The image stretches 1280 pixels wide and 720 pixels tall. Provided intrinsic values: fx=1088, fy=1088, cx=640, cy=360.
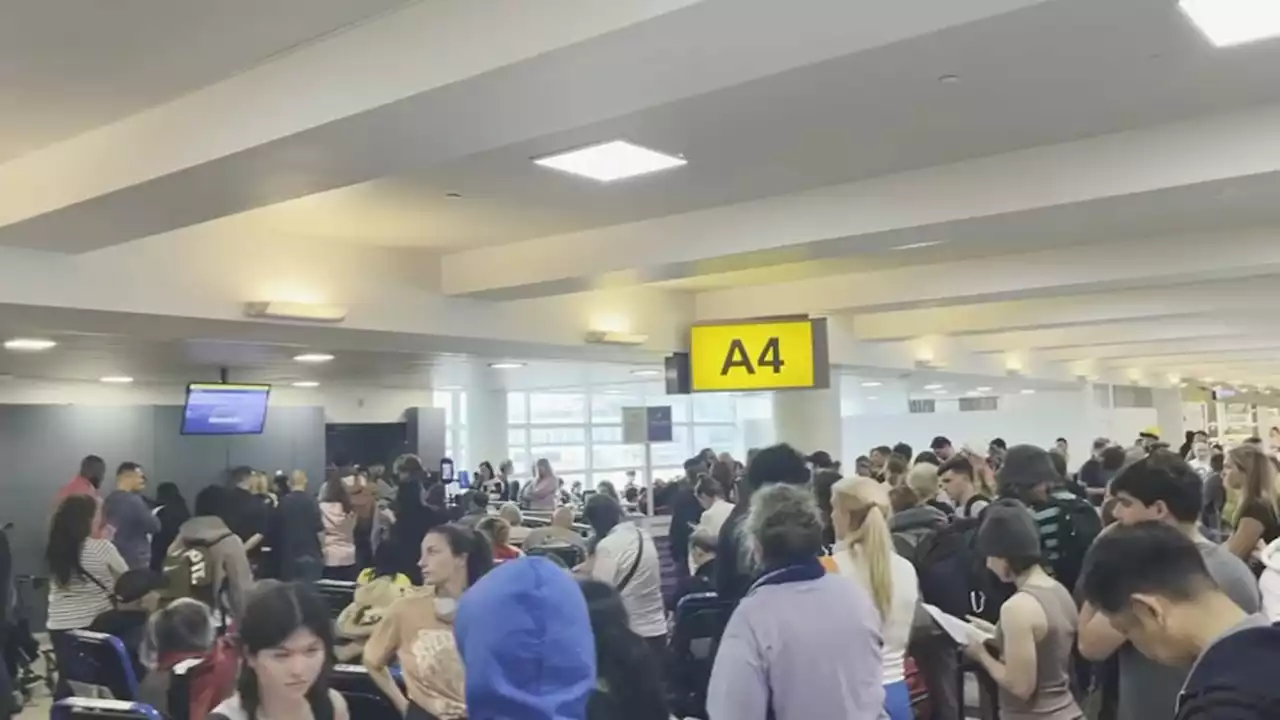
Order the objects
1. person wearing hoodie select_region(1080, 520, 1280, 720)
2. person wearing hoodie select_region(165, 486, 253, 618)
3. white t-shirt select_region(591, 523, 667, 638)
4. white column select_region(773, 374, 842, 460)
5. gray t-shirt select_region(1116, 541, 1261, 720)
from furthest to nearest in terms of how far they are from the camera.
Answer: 1. white column select_region(773, 374, 842, 460)
2. person wearing hoodie select_region(165, 486, 253, 618)
3. white t-shirt select_region(591, 523, 667, 638)
4. gray t-shirt select_region(1116, 541, 1261, 720)
5. person wearing hoodie select_region(1080, 520, 1280, 720)

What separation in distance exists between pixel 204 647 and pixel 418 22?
2.20 metres

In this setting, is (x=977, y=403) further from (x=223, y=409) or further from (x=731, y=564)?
(x=731, y=564)

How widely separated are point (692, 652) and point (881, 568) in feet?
6.42

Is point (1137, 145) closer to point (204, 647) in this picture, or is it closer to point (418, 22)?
point (418, 22)

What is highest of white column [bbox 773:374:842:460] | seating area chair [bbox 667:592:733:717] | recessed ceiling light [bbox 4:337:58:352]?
recessed ceiling light [bbox 4:337:58:352]

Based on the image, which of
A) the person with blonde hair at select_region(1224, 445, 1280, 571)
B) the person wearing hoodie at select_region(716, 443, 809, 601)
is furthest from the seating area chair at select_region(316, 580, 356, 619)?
the person with blonde hair at select_region(1224, 445, 1280, 571)

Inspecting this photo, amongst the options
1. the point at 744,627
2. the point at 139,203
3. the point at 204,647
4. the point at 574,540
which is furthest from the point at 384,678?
the point at 574,540

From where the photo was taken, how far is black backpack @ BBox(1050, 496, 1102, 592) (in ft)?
14.4

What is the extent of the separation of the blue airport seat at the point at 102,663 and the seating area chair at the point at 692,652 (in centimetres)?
231

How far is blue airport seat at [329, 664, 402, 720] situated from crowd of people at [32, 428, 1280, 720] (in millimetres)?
86

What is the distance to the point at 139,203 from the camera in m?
4.48

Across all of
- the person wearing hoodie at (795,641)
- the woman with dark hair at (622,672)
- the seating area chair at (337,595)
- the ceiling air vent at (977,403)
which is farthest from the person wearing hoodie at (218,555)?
the ceiling air vent at (977,403)

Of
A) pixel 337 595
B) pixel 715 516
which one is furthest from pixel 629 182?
pixel 337 595

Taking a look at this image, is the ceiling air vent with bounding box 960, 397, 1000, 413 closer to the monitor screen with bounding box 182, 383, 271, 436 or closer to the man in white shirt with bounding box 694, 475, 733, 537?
the monitor screen with bounding box 182, 383, 271, 436
